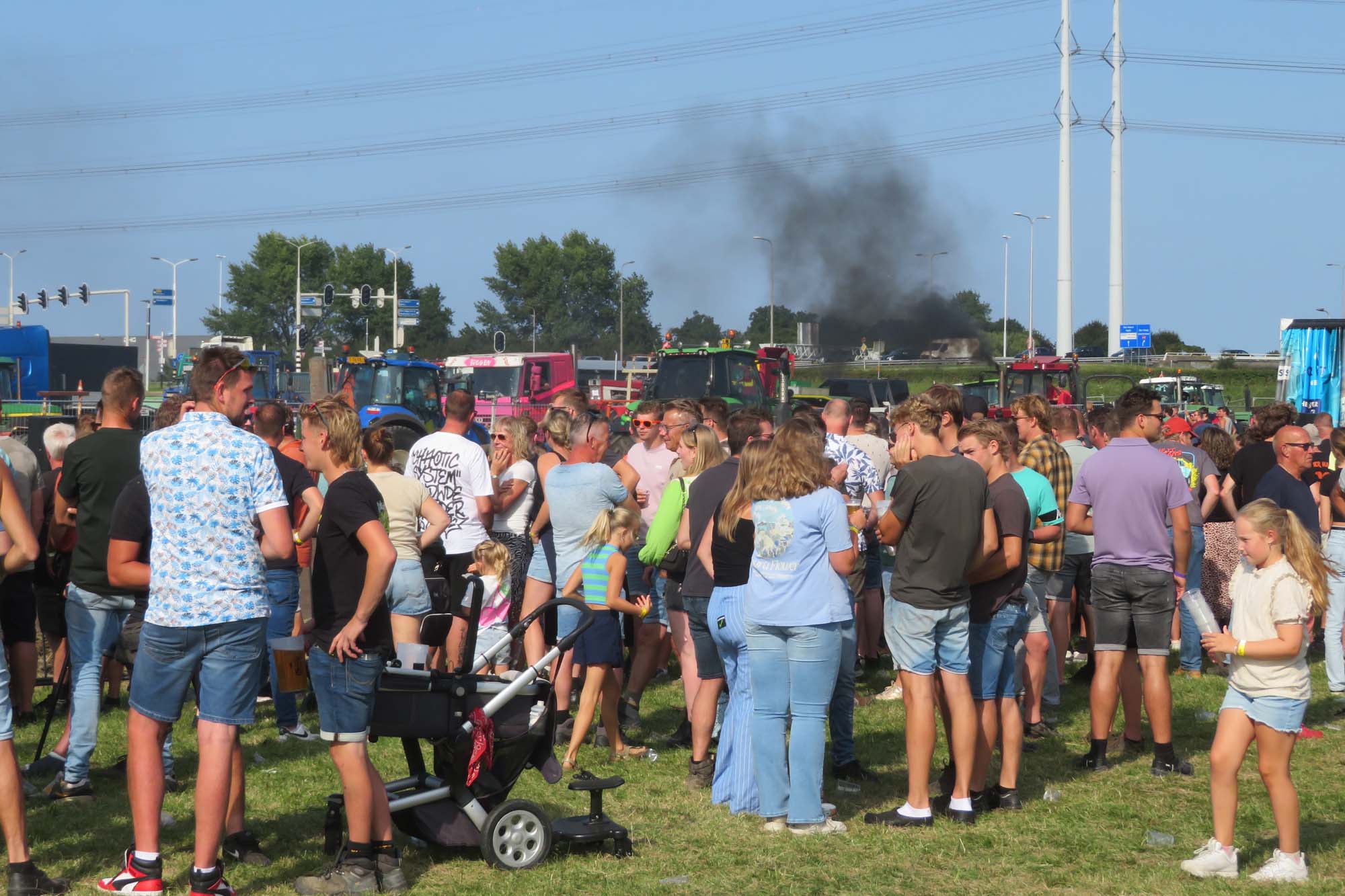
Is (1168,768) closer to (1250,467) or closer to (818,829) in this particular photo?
(818,829)

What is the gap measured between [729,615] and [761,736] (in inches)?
24.9

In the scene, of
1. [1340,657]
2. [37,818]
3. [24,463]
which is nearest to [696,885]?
[37,818]

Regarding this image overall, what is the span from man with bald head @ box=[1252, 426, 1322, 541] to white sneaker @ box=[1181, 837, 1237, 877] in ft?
14.8

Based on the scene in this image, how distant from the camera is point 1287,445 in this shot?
9719mm

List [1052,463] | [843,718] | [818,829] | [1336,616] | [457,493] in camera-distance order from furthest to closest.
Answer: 1. [1336,616]
2. [1052,463]
3. [457,493]
4. [843,718]
5. [818,829]

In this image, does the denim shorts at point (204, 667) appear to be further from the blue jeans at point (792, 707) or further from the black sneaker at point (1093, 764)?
the black sneaker at point (1093, 764)

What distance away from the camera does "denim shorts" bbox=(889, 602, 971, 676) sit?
641 centimetres

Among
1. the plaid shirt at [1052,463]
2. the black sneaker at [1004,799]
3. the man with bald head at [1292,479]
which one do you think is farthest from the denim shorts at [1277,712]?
the man with bald head at [1292,479]

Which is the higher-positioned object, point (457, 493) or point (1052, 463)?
point (1052, 463)

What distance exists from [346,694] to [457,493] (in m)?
3.52

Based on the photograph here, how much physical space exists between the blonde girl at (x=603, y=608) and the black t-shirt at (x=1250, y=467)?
5831 millimetres

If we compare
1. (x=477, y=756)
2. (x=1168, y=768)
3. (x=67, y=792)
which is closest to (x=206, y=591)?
(x=477, y=756)

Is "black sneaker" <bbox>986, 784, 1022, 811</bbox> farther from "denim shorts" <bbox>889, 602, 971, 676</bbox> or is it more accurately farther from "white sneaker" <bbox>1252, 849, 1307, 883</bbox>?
"white sneaker" <bbox>1252, 849, 1307, 883</bbox>

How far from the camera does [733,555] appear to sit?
21.7ft
